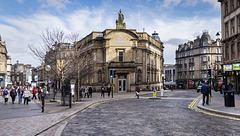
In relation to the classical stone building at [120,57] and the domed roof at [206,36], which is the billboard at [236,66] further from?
the domed roof at [206,36]

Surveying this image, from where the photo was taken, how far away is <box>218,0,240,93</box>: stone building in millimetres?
29344

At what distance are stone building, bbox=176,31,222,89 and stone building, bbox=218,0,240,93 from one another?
137 feet

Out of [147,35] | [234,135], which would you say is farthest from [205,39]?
[234,135]

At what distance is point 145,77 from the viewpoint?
1767 inches

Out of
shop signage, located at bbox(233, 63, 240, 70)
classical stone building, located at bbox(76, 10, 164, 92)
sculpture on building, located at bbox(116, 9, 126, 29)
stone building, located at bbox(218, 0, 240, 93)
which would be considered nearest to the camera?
shop signage, located at bbox(233, 63, 240, 70)

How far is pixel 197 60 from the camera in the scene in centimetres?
8081

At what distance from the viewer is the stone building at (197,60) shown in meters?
77.9

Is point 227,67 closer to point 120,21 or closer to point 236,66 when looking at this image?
point 236,66

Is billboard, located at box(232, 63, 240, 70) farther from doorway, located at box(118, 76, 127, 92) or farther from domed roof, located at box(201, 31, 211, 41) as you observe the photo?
domed roof, located at box(201, 31, 211, 41)

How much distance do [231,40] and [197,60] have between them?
51506 millimetres

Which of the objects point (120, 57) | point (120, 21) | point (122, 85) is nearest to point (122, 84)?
point (122, 85)

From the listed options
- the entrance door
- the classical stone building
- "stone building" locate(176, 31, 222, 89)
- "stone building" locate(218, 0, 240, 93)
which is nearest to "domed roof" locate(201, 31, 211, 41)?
"stone building" locate(176, 31, 222, 89)

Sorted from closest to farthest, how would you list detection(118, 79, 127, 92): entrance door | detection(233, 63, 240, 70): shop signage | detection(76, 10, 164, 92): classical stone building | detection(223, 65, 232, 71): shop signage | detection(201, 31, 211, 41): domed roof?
detection(233, 63, 240, 70): shop signage → detection(223, 65, 232, 71): shop signage → detection(76, 10, 164, 92): classical stone building → detection(118, 79, 127, 92): entrance door → detection(201, 31, 211, 41): domed roof

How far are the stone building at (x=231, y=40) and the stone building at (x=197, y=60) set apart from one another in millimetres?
41743
